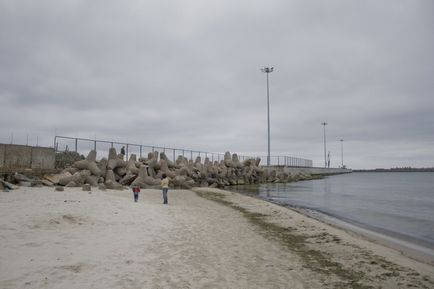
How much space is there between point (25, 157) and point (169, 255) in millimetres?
20585

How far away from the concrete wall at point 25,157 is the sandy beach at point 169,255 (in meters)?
12.7

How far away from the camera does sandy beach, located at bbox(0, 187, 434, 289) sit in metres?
5.82

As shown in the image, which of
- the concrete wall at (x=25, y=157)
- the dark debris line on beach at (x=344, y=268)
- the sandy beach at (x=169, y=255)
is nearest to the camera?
the sandy beach at (x=169, y=255)

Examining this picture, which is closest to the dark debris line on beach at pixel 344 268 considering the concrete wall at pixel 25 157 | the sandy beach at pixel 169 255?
the sandy beach at pixel 169 255

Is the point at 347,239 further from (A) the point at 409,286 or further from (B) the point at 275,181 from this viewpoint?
(B) the point at 275,181

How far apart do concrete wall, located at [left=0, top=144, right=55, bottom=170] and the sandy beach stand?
1269 cm

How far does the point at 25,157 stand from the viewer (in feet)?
78.4

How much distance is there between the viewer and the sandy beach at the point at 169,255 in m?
5.82

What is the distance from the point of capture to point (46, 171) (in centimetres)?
2362

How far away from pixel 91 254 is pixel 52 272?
1208 millimetres

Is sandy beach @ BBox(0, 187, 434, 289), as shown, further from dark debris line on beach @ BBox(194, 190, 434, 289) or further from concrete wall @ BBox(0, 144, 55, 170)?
concrete wall @ BBox(0, 144, 55, 170)

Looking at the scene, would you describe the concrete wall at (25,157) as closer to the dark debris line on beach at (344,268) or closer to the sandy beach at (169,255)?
the sandy beach at (169,255)

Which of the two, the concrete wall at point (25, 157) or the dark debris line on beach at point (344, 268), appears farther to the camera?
the concrete wall at point (25, 157)

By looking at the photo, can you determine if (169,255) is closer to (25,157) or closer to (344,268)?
(344,268)
